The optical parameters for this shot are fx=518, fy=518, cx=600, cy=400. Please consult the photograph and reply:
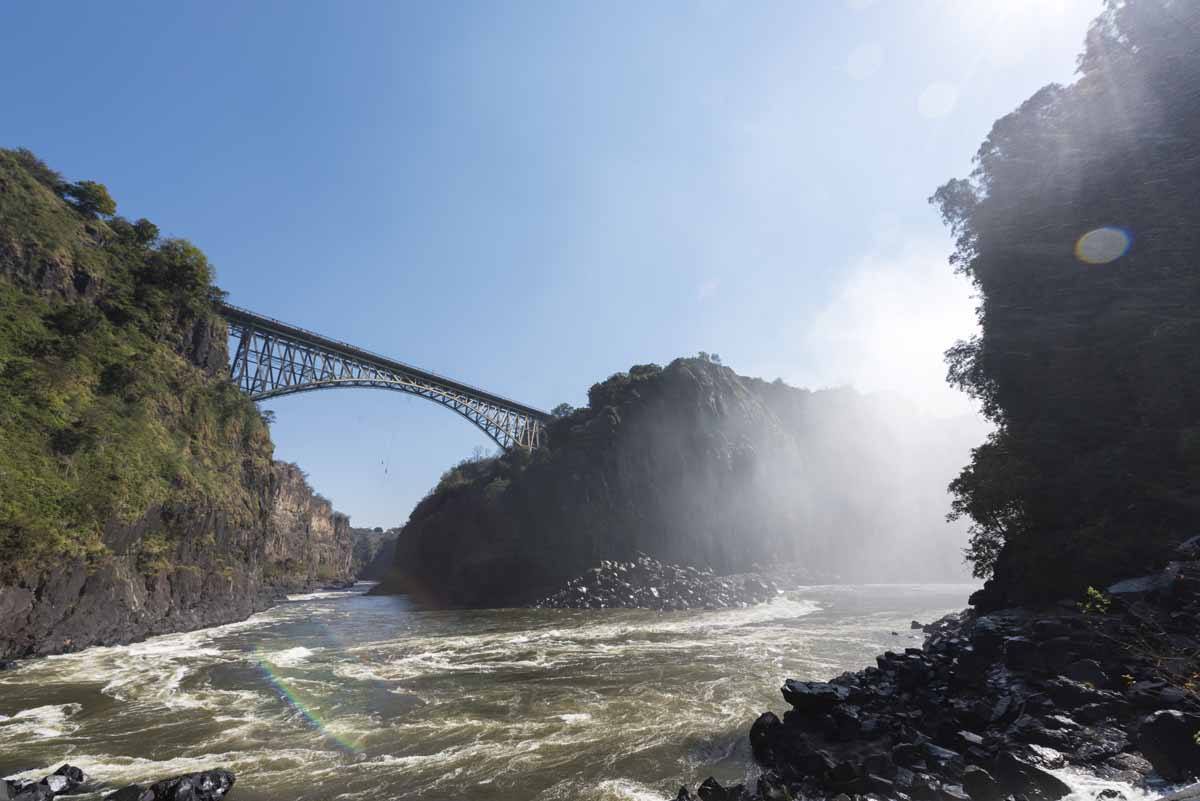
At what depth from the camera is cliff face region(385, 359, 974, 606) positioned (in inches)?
1969

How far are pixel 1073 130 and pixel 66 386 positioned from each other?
4763 centimetres

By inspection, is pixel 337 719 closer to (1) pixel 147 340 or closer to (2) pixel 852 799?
(2) pixel 852 799

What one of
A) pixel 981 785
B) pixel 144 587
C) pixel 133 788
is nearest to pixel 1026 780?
pixel 981 785

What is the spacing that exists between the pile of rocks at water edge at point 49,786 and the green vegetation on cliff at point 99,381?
46.2 feet

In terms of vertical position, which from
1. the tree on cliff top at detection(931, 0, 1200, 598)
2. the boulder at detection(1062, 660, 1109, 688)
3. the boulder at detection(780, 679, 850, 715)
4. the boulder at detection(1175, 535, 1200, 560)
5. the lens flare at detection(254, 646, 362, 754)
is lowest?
the lens flare at detection(254, 646, 362, 754)

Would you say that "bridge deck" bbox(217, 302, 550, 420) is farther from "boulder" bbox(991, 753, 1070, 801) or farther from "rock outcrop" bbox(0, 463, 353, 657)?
"boulder" bbox(991, 753, 1070, 801)

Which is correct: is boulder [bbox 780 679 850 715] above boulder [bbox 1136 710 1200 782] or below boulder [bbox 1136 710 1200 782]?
below

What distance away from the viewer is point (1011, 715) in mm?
8953

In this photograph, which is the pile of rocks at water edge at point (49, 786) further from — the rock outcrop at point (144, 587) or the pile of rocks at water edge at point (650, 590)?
the pile of rocks at water edge at point (650, 590)

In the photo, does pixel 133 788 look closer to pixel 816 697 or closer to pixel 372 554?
pixel 816 697

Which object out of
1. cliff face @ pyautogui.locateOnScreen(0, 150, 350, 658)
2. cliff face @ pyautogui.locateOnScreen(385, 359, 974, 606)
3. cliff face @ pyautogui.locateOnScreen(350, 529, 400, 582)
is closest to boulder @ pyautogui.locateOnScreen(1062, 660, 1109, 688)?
cliff face @ pyautogui.locateOnScreen(0, 150, 350, 658)

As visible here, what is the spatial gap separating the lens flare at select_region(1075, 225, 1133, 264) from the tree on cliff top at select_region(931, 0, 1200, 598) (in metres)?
0.05

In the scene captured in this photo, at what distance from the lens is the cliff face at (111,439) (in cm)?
1944

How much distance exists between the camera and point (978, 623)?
41.8 ft
